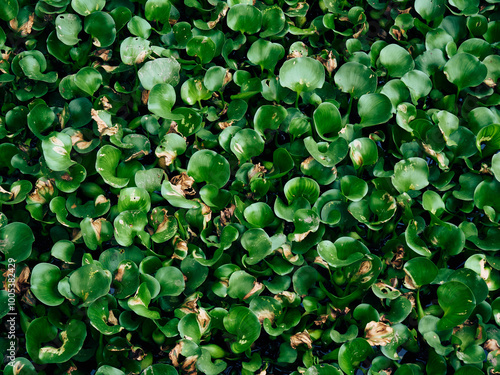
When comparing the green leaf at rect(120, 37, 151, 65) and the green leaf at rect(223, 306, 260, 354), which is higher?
the green leaf at rect(120, 37, 151, 65)

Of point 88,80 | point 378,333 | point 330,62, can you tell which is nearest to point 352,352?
point 378,333

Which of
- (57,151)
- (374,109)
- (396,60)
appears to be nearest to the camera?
(57,151)

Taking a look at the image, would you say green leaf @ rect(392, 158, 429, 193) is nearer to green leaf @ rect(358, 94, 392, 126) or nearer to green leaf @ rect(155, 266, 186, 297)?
green leaf @ rect(358, 94, 392, 126)

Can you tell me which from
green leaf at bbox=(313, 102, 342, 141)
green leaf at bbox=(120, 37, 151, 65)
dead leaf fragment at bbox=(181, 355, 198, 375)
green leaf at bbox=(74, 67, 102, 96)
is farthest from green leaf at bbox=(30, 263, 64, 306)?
green leaf at bbox=(313, 102, 342, 141)

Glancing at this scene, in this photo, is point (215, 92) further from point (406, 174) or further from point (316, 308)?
point (316, 308)

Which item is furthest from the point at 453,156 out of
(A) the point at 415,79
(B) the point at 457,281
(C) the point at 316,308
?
(C) the point at 316,308

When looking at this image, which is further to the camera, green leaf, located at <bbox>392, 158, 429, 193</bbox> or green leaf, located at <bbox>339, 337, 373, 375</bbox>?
green leaf, located at <bbox>392, 158, 429, 193</bbox>

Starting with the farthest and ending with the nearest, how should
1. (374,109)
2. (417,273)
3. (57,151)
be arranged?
(374,109), (57,151), (417,273)

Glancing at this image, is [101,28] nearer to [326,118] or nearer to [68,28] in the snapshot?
[68,28]

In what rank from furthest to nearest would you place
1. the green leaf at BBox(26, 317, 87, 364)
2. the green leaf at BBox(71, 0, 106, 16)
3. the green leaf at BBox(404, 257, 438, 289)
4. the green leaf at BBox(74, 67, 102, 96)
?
the green leaf at BBox(71, 0, 106, 16) < the green leaf at BBox(74, 67, 102, 96) < the green leaf at BBox(404, 257, 438, 289) < the green leaf at BBox(26, 317, 87, 364)
